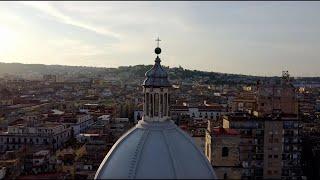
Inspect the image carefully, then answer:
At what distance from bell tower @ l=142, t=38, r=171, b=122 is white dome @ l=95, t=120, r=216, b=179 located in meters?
0.28

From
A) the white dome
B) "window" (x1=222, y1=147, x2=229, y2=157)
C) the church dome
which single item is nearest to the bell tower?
the church dome

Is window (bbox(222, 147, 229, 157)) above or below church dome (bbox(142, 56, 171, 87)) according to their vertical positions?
below

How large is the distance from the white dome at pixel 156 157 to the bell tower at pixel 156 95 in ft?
0.91

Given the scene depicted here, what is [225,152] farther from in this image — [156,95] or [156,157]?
[156,157]

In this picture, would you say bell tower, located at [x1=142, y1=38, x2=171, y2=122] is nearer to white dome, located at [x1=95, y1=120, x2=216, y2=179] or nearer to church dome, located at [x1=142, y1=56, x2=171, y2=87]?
church dome, located at [x1=142, y1=56, x2=171, y2=87]

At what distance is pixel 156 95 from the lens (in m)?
12.5

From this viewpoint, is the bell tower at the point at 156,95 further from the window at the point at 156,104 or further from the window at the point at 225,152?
the window at the point at 225,152

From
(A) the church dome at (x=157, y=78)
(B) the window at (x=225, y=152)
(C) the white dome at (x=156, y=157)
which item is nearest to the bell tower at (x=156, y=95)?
(A) the church dome at (x=157, y=78)

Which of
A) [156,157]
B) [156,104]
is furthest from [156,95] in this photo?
[156,157]

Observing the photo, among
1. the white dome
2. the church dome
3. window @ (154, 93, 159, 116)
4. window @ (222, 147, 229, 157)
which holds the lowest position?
window @ (222, 147, 229, 157)

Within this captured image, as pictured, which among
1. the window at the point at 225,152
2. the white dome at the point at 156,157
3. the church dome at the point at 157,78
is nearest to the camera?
the white dome at the point at 156,157

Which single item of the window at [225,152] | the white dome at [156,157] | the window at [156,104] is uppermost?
the window at [156,104]

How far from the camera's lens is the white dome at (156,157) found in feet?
36.4

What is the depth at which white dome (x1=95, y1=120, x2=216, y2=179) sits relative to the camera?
36.4 feet
